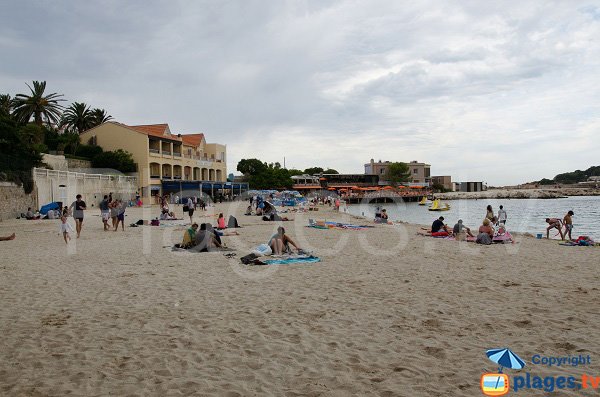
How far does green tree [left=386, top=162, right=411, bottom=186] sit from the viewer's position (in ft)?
334

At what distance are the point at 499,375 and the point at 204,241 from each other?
9.08 metres

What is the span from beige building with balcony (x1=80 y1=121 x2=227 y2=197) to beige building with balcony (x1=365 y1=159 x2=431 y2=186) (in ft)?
200

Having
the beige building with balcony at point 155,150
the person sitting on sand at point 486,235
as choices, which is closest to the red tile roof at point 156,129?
the beige building with balcony at point 155,150

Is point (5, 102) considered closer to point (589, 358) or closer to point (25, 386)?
point (25, 386)

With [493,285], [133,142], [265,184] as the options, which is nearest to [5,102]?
[133,142]

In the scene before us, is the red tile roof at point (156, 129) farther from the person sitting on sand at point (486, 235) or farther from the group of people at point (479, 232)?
the person sitting on sand at point (486, 235)

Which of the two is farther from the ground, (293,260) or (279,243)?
(279,243)

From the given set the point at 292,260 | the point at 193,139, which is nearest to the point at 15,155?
the point at 292,260

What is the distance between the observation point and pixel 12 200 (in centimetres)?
2377

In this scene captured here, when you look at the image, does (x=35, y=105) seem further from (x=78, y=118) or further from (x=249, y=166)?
(x=249, y=166)

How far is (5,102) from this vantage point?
41719 mm

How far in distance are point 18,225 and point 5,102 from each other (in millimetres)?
→ 28995

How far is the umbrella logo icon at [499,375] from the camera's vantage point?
3689mm

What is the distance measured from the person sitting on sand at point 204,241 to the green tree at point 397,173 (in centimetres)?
9392
